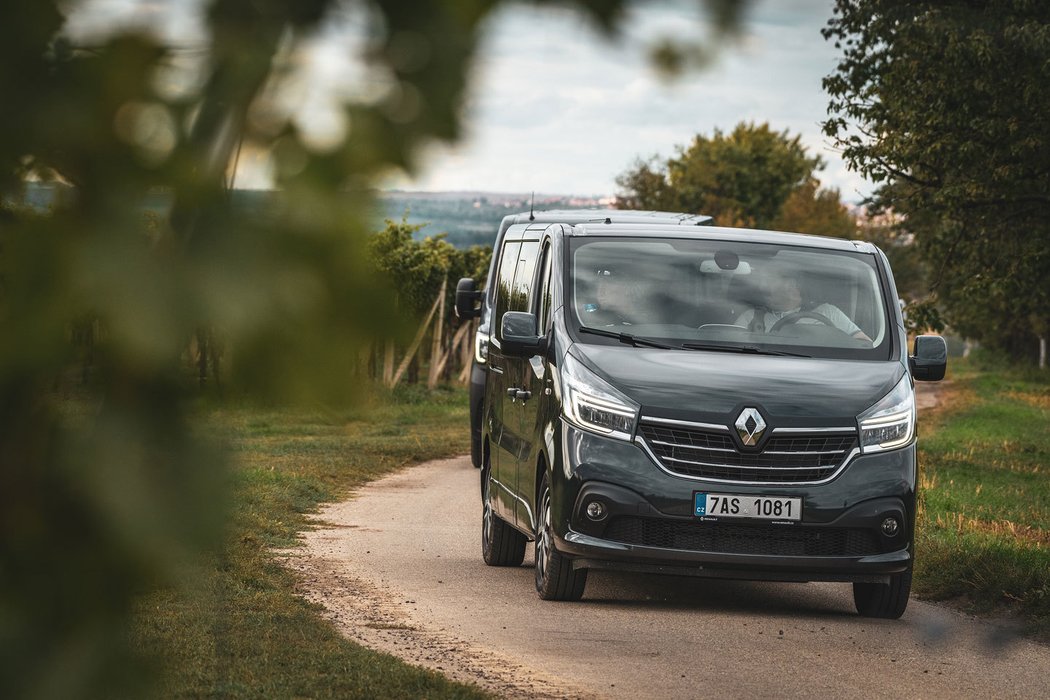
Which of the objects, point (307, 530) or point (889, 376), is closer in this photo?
point (889, 376)

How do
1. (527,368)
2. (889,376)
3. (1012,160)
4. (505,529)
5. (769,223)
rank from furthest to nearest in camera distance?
(769,223) → (1012,160) → (505,529) → (527,368) → (889,376)

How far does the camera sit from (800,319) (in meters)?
9.70

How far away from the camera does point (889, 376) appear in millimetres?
9305

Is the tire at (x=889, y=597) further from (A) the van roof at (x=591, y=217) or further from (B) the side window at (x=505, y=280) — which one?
(A) the van roof at (x=591, y=217)

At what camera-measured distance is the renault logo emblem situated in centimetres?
867

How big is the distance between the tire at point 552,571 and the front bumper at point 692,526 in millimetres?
178

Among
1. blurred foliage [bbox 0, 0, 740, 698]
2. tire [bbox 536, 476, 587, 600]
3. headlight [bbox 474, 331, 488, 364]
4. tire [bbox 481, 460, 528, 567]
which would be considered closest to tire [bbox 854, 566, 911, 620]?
tire [bbox 536, 476, 587, 600]

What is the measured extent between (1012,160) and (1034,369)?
5062 cm

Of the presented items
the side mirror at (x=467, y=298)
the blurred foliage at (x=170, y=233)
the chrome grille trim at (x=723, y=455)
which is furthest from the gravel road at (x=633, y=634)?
the side mirror at (x=467, y=298)

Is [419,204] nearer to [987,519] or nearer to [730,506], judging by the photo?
[730,506]

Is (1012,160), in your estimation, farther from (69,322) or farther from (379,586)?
(69,322)

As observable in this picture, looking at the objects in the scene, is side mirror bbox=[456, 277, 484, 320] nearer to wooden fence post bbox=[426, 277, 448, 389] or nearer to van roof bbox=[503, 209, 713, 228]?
wooden fence post bbox=[426, 277, 448, 389]

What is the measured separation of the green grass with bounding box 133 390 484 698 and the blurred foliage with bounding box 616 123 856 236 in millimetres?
67904

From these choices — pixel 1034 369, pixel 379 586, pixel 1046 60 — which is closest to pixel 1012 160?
pixel 1046 60
